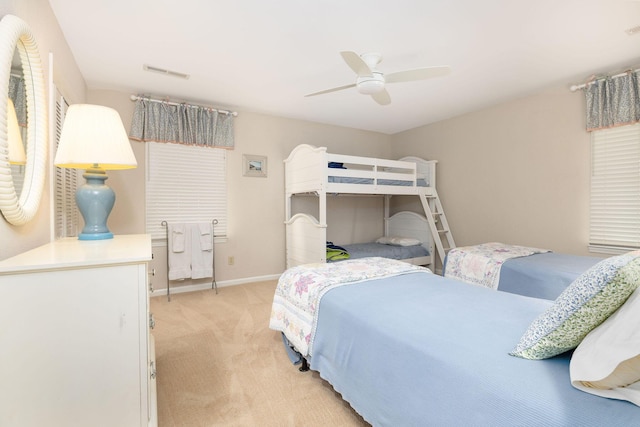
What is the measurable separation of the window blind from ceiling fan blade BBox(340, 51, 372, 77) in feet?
7.56

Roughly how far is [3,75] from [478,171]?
4395 mm

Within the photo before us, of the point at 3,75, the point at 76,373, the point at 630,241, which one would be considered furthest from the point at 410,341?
the point at 630,241

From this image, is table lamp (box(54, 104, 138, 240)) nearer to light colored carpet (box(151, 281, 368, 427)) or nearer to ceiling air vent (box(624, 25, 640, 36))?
light colored carpet (box(151, 281, 368, 427))

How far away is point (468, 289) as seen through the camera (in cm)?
176

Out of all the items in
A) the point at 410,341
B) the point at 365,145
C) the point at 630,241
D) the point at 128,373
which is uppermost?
the point at 365,145

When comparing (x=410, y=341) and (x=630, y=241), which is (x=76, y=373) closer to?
(x=410, y=341)

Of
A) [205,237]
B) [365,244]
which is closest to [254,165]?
[205,237]

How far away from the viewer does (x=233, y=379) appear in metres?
1.87

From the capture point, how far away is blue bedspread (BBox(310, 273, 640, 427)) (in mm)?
823

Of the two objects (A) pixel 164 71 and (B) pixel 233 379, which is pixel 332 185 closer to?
(A) pixel 164 71

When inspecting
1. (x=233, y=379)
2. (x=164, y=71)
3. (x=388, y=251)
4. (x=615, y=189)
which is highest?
(x=164, y=71)

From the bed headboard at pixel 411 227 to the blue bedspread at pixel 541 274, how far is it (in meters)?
1.66

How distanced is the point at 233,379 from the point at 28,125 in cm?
173

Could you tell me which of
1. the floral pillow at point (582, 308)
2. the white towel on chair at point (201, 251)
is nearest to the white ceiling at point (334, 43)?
the white towel on chair at point (201, 251)
